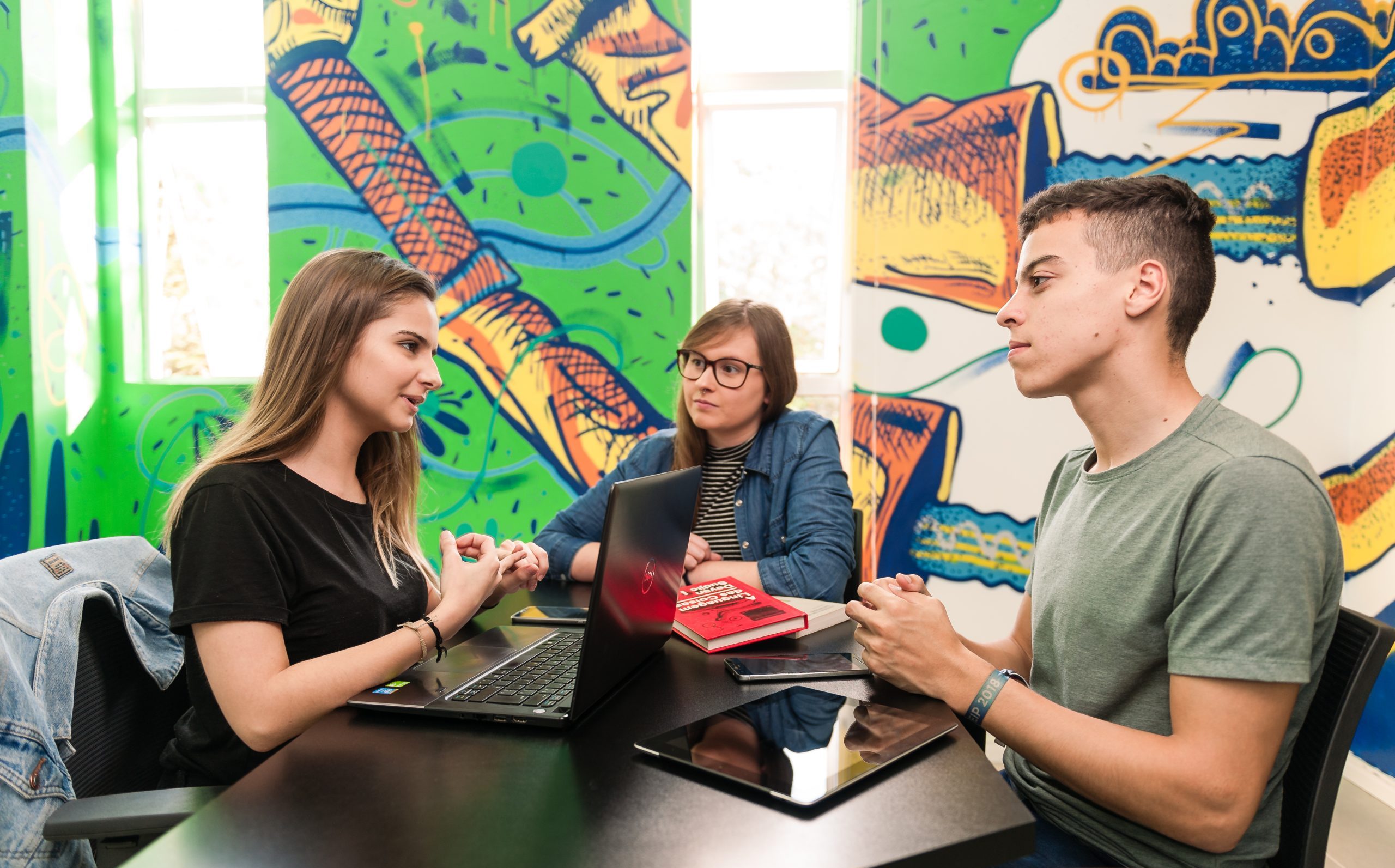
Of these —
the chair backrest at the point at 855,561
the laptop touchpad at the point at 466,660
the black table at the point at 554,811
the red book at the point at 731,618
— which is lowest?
the chair backrest at the point at 855,561

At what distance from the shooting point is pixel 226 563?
1.07 metres

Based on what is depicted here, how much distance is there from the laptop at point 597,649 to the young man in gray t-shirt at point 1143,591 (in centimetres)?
27

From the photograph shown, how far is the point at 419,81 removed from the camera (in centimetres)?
302

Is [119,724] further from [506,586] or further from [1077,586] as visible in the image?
[1077,586]

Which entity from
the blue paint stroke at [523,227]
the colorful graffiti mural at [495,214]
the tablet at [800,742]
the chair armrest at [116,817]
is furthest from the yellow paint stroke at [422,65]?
the tablet at [800,742]

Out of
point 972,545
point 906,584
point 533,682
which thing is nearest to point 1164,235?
point 906,584

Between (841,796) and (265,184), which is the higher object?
(265,184)

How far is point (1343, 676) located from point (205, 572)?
1.37m

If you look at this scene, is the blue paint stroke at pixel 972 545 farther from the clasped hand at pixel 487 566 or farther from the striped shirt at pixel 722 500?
the clasped hand at pixel 487 566

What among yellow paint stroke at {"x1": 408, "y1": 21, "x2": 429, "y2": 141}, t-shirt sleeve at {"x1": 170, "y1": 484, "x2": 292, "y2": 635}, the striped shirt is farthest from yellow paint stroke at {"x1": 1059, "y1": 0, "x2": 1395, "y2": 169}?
t-shirt sleeve at {"x1": 170, "y1": 484, "x2": 292, "y2": 635}

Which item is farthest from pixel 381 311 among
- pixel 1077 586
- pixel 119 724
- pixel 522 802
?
pixel 1077 586

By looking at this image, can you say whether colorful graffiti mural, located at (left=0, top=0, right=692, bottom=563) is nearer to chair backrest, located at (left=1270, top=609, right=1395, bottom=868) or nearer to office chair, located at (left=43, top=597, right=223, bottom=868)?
office chair, located at (left=43, top=597, right=223, bottom=868)

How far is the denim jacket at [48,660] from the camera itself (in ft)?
3.03

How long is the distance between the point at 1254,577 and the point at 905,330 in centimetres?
211
